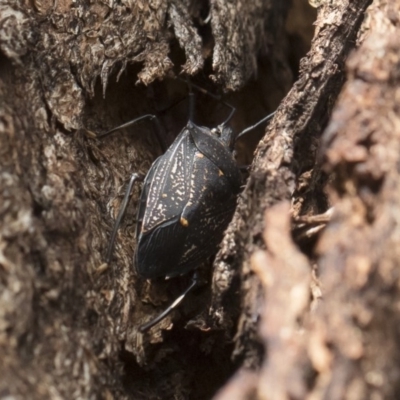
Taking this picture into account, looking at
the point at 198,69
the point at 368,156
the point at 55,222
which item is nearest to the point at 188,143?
the point at 198,69

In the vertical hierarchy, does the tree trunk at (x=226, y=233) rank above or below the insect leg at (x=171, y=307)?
above

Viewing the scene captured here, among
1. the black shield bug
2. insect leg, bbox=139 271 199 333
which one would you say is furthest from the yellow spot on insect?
insect leg, bbox=139 271 199 333

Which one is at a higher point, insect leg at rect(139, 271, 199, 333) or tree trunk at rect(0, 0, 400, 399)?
tree trunk at rect(0, 0, 400, 399)

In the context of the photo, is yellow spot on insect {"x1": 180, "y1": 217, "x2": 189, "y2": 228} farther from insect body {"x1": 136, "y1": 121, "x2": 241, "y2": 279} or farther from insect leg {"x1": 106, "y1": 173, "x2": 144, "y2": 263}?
insect leg {"x1": 106, "y1": 173, "x2": 144, "y2": 263}

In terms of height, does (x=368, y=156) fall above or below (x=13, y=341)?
below

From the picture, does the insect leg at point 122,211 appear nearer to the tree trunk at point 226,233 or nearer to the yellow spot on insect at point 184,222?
the tree trunk at point 226,233

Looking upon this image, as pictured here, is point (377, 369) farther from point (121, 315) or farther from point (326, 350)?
point (121, 315)

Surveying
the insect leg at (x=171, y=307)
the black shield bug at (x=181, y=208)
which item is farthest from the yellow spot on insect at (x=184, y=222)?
the insect leg at (x=171, y=307)
